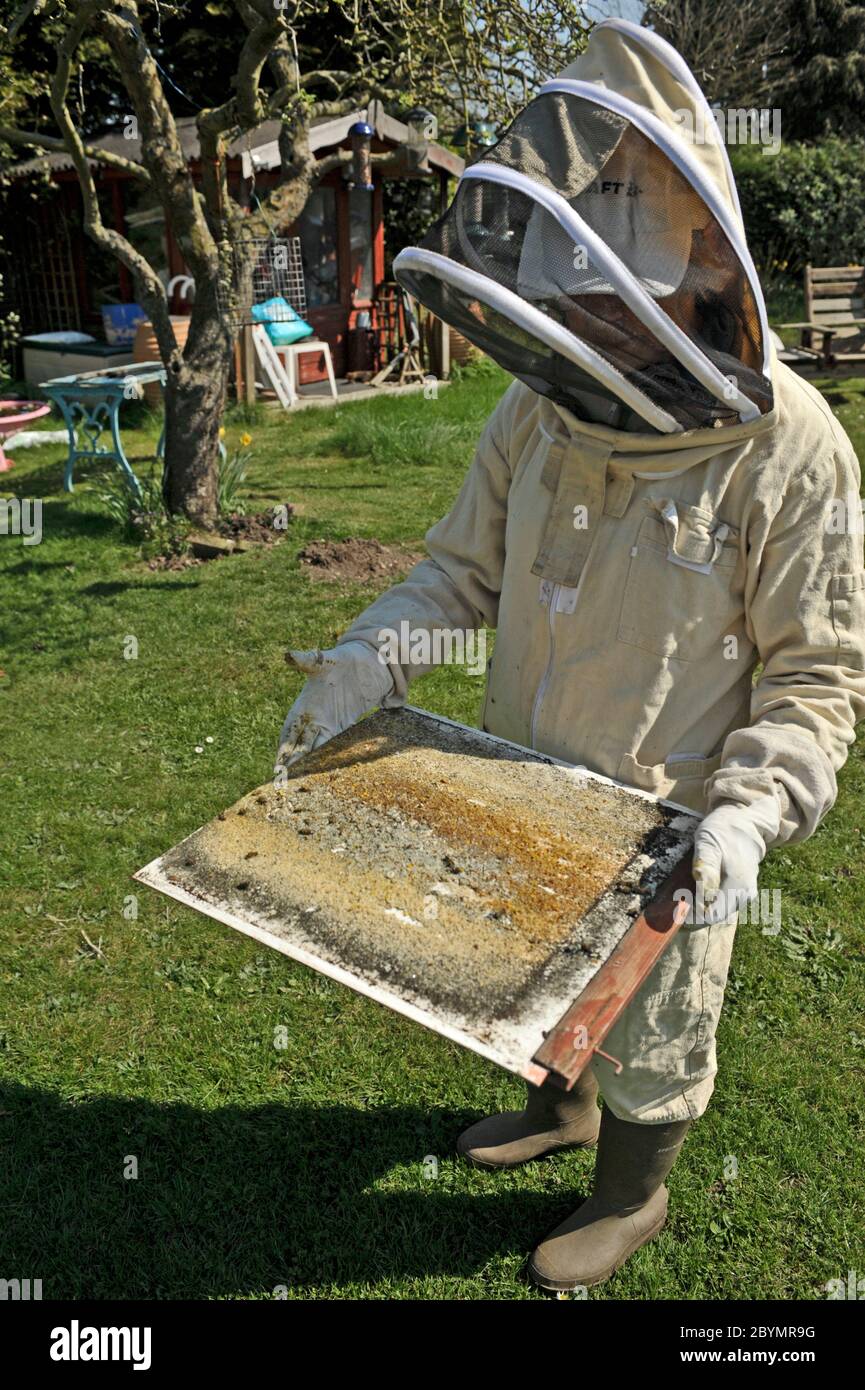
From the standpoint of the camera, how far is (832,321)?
1294cm

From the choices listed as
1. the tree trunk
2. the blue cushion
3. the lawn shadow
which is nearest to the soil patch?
the tree trunk

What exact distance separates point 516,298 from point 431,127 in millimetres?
10820

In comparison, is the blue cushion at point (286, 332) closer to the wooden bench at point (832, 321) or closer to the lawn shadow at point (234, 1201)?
the wooden bench at point (832, 321)

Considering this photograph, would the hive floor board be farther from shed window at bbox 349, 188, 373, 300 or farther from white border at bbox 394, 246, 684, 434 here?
shed window at bbox 349, 188, 373, 300

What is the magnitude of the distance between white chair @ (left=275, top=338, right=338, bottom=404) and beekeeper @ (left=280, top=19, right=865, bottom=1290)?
11.1 meters

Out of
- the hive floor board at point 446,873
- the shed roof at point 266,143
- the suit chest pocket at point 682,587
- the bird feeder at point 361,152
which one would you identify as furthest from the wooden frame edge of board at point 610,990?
the shed roof at point 266,143

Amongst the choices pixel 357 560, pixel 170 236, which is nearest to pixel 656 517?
pixel 357 560

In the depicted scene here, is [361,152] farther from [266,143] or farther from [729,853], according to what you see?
[729,853]

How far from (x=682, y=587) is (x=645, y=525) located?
0.47ft

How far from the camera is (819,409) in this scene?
2.00 m

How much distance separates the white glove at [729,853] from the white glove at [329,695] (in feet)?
2.88

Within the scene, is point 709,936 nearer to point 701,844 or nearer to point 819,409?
point 701,844

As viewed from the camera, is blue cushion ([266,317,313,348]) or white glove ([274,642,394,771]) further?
blue cushion ([266,317,313,348])

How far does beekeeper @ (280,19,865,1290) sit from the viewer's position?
1782 mm
